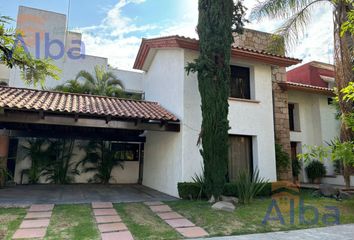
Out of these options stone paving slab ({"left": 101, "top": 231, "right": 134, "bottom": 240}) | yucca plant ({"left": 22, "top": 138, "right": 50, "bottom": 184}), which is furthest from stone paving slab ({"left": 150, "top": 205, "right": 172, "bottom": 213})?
yucca plant ({"left": 22, "top": 138, "right": 50, "bottom": 184})

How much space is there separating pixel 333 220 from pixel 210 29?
8296mm

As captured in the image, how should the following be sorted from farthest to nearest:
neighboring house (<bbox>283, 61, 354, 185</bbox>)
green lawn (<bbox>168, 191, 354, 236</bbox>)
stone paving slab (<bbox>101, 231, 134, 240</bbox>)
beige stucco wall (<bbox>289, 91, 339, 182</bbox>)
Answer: beige stucco wall (<bbox>289, 91, 339, 182</bbox>), neighboring house (<bbox>283, 61, 354, 185</bbox>), green lawn (<bbox>168, 191, 354, 236</bbox>), stone paving slab (<bbox>101, 231, 134, 240</bbox>)

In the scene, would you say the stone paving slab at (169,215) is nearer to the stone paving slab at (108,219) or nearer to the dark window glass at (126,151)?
the stone paving slab at (108,219)

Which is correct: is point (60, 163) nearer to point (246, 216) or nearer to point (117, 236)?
point (117, 236)

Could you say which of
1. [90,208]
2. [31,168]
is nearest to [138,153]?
[31,168]

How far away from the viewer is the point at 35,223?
23.9 feet

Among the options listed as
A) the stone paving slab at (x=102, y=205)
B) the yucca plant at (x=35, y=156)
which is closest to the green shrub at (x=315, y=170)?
→ the stone paving slab at (x=102, y=205)

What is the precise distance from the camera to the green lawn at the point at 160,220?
22.2 ft

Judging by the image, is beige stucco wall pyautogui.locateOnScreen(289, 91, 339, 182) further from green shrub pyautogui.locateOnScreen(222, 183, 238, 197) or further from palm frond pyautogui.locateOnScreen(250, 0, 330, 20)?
green shrub pyautogui.locateOnScreen(222, 183, 238, 197)

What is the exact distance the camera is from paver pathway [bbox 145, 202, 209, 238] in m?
7.03

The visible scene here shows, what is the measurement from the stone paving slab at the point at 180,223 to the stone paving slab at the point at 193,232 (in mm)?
283

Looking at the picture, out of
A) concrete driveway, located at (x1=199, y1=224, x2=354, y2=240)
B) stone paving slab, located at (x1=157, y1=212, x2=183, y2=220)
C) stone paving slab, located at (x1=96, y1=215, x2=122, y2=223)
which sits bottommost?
concrete driveway, located at (x1=199, y1=224, x2=354, y2=240)

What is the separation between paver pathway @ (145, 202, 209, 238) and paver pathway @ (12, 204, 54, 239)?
132 inches

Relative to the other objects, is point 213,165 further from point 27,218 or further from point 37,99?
point 37,99
